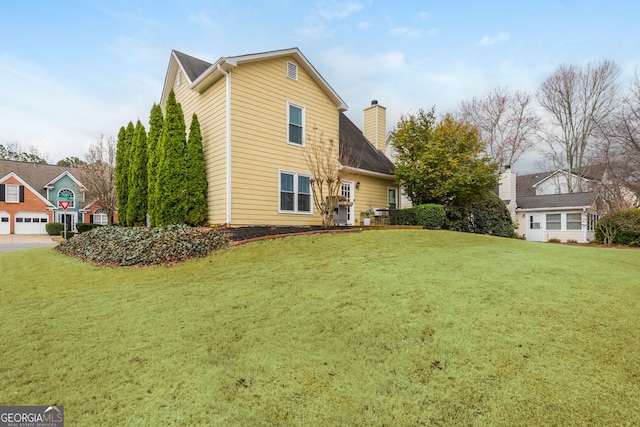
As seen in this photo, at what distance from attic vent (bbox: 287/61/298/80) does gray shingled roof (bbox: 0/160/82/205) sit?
104 feet

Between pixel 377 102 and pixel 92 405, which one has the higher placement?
pixel 377 102

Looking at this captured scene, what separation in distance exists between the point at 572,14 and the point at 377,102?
8827 millimetres

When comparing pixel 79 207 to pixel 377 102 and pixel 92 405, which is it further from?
pixel 92 405

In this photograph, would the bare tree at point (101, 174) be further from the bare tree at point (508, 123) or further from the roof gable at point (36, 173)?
the bare tree at point (508, 123)

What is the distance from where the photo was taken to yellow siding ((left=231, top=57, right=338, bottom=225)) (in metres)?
10.3

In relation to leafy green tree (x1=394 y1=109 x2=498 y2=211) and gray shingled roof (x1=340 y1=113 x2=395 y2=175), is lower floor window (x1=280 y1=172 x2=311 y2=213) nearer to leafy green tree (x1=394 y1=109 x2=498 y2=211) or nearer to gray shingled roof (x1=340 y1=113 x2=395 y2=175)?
→ gray shingled roof (x1=340 y1=113 x2=395 y2=175)

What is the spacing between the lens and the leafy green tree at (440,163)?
13344 mm

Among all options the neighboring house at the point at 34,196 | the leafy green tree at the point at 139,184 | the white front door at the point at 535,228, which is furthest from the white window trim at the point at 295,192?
the neighboring house at the point at 34,196

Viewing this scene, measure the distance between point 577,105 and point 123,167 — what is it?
32742 millimetres

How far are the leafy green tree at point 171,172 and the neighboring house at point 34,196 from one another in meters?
22.9

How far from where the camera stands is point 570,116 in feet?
86.9

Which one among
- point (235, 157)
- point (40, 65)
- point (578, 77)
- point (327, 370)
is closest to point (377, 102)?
point (235, 157)

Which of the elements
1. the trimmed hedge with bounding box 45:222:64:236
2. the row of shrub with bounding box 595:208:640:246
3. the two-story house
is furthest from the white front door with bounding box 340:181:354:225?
the trimmed hedge with bounding box 45:222:64:236

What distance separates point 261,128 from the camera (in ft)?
35.8
